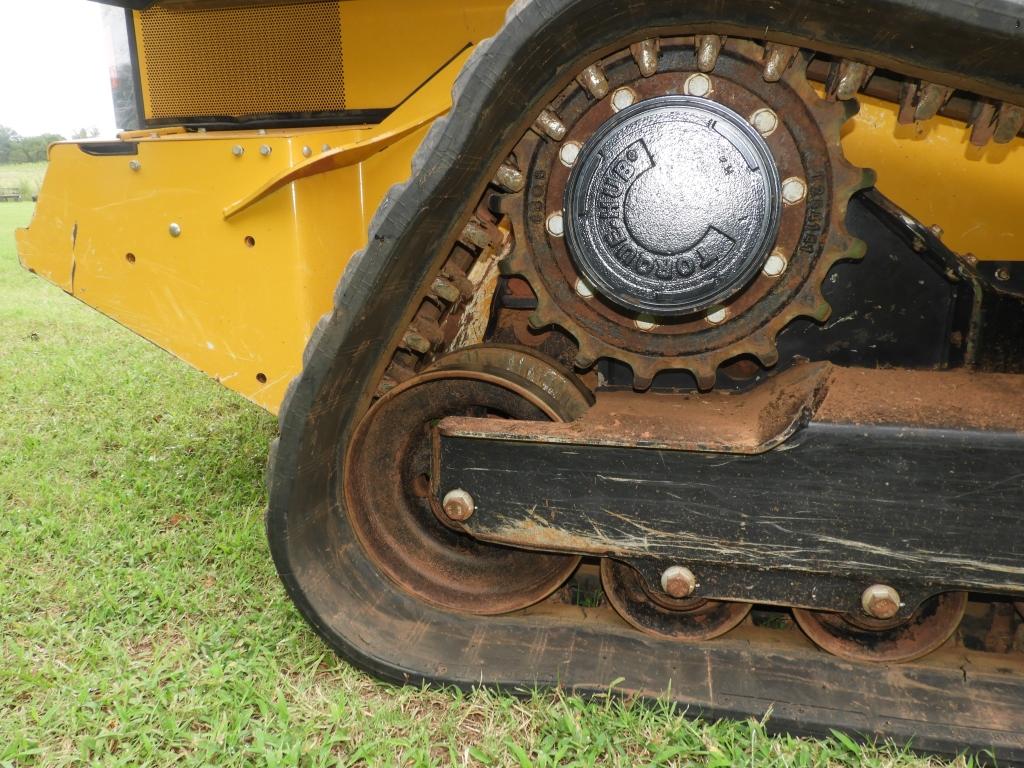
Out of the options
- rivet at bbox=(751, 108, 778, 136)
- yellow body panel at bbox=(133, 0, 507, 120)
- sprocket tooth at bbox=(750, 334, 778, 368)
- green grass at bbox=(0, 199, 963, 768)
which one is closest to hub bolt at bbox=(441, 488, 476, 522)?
green grass at bbox=(0, 199, 963, 768)

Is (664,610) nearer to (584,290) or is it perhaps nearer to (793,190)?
(584,290)

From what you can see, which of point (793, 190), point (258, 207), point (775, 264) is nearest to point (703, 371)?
point (775, 264)

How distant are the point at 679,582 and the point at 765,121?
0.81 meters

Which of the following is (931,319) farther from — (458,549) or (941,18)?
(458,549)

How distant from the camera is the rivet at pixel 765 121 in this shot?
1.32 meters

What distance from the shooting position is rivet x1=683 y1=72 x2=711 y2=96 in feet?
4.34

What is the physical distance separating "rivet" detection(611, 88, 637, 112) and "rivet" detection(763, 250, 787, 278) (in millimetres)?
356

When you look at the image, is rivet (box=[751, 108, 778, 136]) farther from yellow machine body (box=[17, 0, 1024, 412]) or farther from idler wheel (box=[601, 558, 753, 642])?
idler wheel (box=[601, 558, 753, 642])

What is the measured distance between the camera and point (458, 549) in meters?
1.76

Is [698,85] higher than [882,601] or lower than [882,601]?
higher

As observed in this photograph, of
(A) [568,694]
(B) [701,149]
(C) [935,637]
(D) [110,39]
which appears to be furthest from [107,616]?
(C) [935,637]

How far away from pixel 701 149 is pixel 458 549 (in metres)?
0.97

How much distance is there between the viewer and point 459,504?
1552 millimetres

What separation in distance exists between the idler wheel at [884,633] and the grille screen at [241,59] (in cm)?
157
